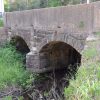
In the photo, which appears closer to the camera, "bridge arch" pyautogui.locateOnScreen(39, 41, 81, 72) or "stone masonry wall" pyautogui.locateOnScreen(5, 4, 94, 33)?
"stone masonry wall" pyautogui.locateOnScreen(5, 4, 94, 33)

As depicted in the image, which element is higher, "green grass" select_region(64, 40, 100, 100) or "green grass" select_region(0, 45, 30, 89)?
"green grass" select_region(64, 40, 100, 100)

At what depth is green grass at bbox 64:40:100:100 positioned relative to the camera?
3.50 metres

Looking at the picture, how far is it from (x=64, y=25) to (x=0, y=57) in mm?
4135

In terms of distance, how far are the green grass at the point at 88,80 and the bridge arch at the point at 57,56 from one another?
4230 mm

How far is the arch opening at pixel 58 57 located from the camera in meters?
10.2

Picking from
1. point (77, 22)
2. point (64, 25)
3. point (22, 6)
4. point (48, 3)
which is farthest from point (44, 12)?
point (22, 6)

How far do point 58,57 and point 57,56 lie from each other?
0.09m

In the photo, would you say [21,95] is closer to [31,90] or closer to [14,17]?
[31,90]

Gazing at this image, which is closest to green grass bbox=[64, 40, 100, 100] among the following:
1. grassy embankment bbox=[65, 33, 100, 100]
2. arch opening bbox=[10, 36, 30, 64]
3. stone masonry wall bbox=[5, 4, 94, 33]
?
grassy embankment bbox=[65, 33, 100, 100]

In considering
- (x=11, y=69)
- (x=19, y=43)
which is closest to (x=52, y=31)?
(x=11, y=69)

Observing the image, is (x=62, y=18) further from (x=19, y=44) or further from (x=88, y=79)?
(x=19, y=44)

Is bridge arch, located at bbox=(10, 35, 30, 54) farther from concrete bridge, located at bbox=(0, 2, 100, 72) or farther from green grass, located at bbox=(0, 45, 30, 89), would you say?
green grass, located at bbox=(0, 45, 30, 89)

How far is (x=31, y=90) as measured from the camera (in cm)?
912

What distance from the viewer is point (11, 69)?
9.88 metres
